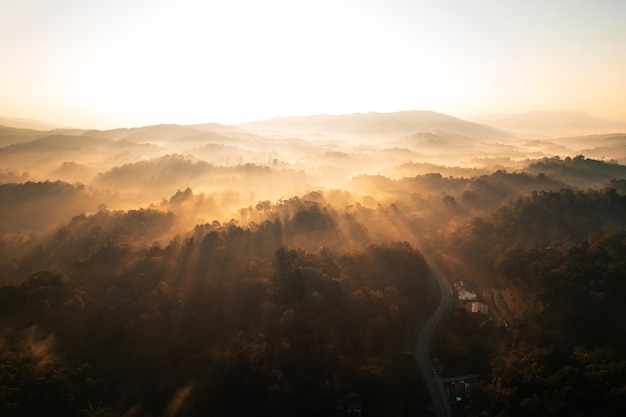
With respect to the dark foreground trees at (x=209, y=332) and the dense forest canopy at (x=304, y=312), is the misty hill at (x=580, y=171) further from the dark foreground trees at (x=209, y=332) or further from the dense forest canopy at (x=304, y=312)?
the dark foreground trees at (x=209, y=332)

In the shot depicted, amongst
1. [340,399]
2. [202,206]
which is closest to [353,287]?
[340,399]

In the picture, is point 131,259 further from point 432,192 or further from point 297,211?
point 432,192

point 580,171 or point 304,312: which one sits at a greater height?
point 580,171

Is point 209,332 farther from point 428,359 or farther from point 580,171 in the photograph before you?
point 580,171

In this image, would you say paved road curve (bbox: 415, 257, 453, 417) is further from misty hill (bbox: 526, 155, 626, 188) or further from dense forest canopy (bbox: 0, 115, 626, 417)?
Result: misty hill (bbox: 526, 155, 626, 188)

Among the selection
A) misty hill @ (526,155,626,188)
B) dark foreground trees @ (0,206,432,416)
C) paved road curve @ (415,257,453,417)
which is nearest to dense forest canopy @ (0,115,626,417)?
dark foreground trees @ (0,206,432,416)

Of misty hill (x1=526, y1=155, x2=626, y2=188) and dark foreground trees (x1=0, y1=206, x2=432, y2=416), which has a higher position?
misty hill (x1=526, y1=155, x2=626, y2=188)

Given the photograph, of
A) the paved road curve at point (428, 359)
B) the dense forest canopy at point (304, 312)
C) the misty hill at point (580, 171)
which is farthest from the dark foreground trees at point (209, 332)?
the misty hill at point (580, 171)

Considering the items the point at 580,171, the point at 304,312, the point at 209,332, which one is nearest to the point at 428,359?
the point at 304,312
